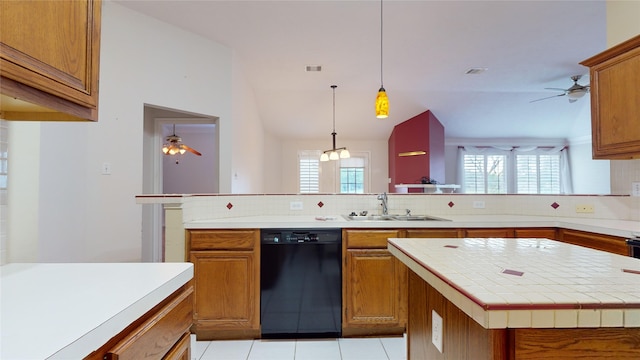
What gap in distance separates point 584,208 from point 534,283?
8.37 feet

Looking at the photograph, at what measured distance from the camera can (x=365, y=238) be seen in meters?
2.29

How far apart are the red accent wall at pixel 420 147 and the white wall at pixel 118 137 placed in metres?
4.46

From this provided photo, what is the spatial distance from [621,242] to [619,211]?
0.81 metres

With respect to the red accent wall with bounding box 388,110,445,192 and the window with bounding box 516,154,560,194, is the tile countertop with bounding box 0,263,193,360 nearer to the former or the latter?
the red accent wall with bounding box 388,110,445,192

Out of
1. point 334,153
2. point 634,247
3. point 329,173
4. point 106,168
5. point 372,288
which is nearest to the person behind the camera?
point 634,247

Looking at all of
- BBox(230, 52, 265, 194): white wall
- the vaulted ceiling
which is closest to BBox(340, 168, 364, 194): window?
the vaulted ceiling

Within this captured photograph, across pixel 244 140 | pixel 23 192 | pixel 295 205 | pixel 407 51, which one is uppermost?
pixel 407 51

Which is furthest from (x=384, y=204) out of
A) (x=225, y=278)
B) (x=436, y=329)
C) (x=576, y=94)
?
(x=576, y=94)

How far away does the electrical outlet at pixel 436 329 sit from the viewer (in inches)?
40.7

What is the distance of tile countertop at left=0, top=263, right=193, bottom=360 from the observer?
54 cm

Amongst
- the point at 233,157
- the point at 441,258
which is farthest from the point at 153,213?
the point at 441,258

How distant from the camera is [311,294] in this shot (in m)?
2.26

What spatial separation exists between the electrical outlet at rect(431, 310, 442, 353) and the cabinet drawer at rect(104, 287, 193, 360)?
33.7 inches

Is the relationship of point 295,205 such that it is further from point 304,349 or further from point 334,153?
point 334,153
